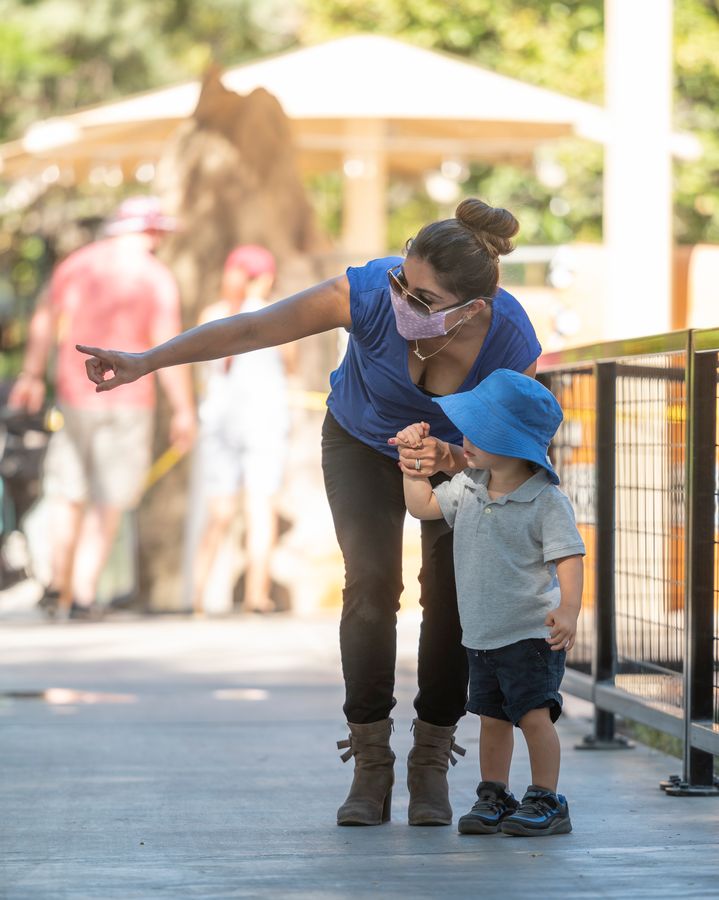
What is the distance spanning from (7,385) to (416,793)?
315 inches

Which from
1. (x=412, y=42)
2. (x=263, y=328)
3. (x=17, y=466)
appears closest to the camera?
(x=263, y=328)

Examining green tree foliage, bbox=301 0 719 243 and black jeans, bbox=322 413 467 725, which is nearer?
black jeans, bbox=322 413 467 725

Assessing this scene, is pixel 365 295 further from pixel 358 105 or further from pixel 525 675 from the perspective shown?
pixel 358 105

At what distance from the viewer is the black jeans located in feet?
14.6

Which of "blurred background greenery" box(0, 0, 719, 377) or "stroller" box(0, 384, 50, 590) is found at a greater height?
"blurred background greenery" box(0, 0, 719, 377)

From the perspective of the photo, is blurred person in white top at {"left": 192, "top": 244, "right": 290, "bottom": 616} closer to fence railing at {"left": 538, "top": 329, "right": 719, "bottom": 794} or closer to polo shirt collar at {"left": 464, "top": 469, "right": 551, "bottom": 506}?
fence railing at {"left": 538, "top": 329, "right": 719, "bottom": 794}

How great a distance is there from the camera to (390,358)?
4340mm

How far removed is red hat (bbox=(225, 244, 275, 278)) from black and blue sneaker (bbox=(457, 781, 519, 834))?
19.6ft

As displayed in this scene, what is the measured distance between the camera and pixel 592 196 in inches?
832

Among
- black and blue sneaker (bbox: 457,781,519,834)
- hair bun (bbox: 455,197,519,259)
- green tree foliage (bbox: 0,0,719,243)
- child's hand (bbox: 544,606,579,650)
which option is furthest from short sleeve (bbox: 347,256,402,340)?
green tree foliage (bbox: 0,0,719,243)

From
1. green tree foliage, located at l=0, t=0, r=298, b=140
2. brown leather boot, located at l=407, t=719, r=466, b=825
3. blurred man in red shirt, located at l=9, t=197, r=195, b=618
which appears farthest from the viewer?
green tree foliage, located at l=0, t=0, r=298, b=140

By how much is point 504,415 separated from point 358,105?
22.3ft

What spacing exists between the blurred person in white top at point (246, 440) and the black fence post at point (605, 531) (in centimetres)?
437

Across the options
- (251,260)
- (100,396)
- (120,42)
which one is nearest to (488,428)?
(100,396)
